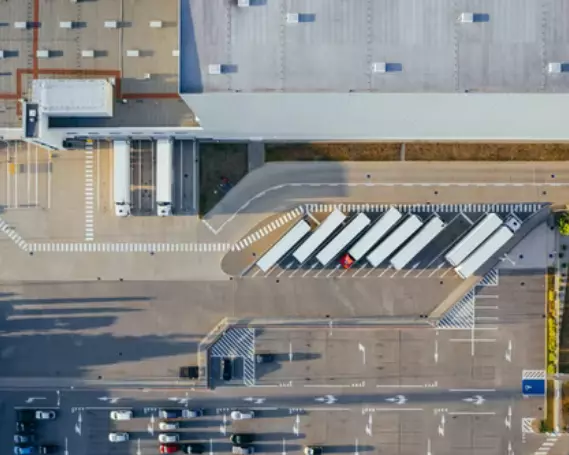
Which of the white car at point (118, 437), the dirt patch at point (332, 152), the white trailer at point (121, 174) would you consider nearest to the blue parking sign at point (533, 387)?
the dirt patch at point (332, 152)

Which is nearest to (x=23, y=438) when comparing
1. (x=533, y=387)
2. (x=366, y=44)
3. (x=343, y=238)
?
(x=343, y=238)

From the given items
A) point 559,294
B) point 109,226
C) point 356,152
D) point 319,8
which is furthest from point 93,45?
point 559,294

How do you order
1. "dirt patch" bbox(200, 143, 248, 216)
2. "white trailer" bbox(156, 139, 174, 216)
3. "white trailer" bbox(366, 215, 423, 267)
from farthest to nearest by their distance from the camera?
"dirt patch" bbox(200, 143, 248, 216)
"white trailer" bbox(366, 215, 423, 267)
"white trailer" bbox(156, 139, 174, 216)

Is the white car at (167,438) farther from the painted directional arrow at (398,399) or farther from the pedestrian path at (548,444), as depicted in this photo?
the pedestrian path at (548,444)

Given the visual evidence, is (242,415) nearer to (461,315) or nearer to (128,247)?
(128,247)

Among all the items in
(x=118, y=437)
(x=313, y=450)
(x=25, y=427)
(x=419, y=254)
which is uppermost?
(x=419, y=254)

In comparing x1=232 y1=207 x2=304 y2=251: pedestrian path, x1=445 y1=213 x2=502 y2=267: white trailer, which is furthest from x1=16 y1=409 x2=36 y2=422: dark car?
x1=445 y1=213 x2=502 y2=267: white trailer

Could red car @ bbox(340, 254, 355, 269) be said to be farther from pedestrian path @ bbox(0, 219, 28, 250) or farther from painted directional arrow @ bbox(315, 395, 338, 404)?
pedestrian path @ bbox(0, 219, 28, 250)
